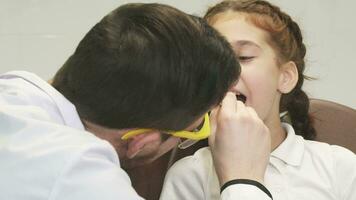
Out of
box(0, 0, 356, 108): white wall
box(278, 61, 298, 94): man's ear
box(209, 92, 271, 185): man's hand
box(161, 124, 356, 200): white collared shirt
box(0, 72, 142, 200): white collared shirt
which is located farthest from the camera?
box(0, 0, 356, 108): white wall

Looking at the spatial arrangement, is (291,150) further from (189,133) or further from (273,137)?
(189,133)

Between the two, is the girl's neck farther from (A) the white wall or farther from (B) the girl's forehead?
(A) the white wall

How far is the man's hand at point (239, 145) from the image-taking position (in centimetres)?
105

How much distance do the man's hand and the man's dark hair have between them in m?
0.19

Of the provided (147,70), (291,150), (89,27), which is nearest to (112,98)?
(147,70)

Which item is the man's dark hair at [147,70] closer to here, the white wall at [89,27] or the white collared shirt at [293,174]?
the white collared shirt at [293,174]

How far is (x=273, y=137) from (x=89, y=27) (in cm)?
85

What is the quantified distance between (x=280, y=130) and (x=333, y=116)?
182mm

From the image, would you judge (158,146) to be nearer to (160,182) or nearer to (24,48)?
(160,182)

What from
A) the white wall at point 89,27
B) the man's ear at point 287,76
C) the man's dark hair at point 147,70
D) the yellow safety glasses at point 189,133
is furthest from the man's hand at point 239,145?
the white wall at point 89,27

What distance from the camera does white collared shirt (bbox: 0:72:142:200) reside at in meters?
0.71

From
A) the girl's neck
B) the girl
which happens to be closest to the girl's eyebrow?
the girl

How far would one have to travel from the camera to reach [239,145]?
1.08 m

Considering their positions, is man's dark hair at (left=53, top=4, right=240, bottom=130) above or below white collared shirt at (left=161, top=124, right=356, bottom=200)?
above
